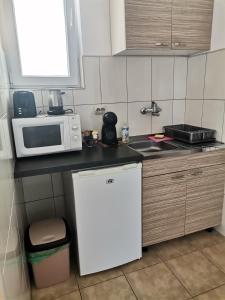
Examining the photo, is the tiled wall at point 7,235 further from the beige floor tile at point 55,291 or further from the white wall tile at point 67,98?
the white wall tile at point 67,98

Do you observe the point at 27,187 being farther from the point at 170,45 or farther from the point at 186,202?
the point at 170,45

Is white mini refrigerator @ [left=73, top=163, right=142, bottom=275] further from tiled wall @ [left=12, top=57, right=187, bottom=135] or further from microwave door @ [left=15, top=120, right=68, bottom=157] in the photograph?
tiled wall @ [left=12, top=57, right=187, bottom=135]

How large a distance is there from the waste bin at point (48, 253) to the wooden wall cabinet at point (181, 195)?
2.08 feet

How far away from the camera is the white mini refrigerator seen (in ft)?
4.80

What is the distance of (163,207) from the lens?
1772 mm

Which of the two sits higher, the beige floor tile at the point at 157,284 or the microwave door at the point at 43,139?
the microwave door at the point at 43,139

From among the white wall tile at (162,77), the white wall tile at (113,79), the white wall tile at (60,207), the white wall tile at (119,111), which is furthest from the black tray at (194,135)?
the white wall tile at (60,207)

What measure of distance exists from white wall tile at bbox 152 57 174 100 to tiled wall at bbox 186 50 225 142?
199 millimetres

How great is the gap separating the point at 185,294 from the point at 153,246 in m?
0.50

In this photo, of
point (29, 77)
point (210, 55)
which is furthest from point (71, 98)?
point (210, 55)

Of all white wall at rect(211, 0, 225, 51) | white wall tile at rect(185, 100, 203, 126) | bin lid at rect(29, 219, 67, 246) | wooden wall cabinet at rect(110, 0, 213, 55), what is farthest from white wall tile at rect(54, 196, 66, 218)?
white wall at rect(211, 0, 225, 51)

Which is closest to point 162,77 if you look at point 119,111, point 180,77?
point 180,77

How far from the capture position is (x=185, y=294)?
4.87 ft

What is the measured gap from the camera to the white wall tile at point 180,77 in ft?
7.20
